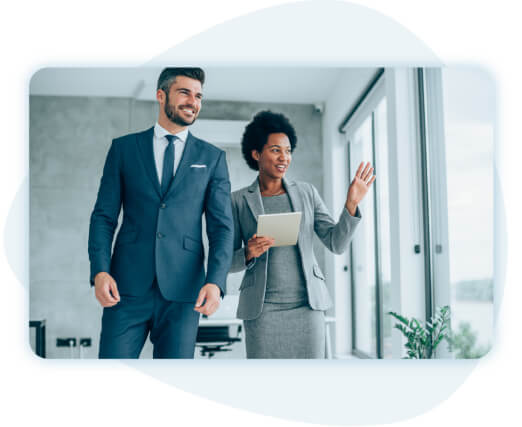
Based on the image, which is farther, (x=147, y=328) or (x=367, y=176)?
(x=367, y=176)

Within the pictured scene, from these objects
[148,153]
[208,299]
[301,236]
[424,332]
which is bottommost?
[424,332]

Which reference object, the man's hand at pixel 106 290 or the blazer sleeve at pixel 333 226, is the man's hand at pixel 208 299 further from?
the blazer sleeve at pixel 333 226

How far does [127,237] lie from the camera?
200 centimetres

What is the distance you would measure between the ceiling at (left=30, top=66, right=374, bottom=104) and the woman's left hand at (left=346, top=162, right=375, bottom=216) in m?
0.34

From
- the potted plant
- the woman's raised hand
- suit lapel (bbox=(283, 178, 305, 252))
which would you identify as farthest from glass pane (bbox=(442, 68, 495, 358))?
the woman's raised hand

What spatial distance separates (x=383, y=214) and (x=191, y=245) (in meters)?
0.77

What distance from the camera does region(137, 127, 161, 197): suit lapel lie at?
2.04m

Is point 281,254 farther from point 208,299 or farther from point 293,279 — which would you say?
point 208,299

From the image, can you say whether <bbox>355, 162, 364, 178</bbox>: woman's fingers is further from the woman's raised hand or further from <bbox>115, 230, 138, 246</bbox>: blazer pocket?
<bbox>115, 230, 138, 246</bbox>: blazer pocket

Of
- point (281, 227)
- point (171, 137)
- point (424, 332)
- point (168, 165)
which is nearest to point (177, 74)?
point (171, 137)
